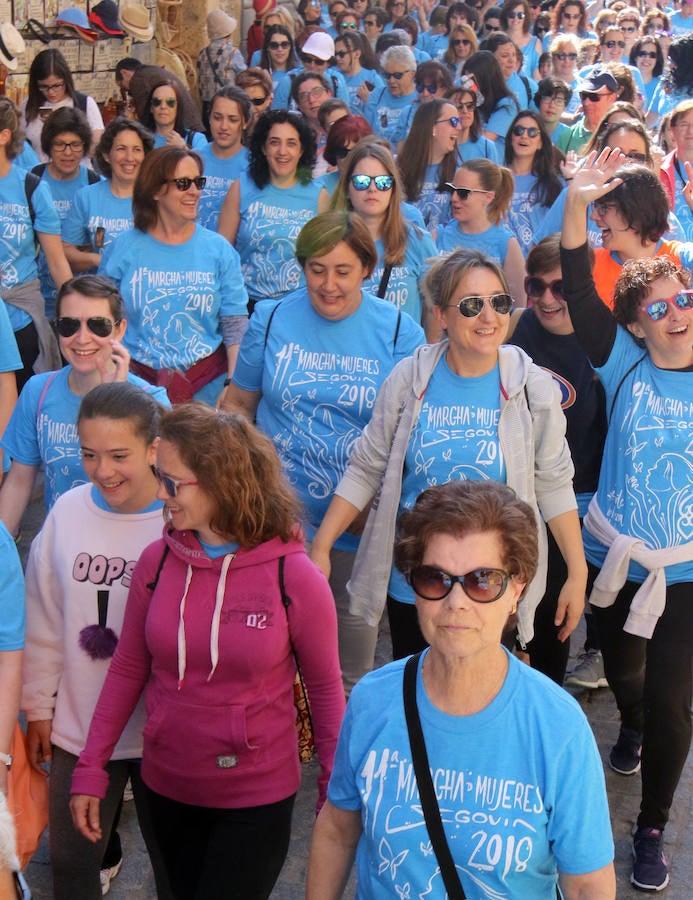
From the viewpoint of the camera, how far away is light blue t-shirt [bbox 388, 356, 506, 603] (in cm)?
372

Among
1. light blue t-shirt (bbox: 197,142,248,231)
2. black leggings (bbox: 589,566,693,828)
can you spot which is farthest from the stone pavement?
light blue t-shirt (bbox: 197,142,248,231)

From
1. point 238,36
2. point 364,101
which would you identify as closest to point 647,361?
point 364,101

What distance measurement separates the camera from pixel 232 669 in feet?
9.62

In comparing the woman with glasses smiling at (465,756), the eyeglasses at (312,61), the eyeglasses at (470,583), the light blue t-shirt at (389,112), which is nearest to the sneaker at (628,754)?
the woman with glasses smiling at (465,756)

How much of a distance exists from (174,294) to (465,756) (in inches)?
137

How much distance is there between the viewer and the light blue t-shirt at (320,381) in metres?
4.45

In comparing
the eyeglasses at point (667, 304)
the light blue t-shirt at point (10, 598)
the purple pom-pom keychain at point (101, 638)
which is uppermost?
the eyeglasses at point (667, 304)

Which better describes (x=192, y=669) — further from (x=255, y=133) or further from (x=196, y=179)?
(x=255, y=133)

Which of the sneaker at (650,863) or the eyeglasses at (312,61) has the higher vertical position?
the eyeglasses at (312,61)

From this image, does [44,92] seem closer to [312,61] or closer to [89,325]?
[312,61]

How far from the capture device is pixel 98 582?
3318 millimetres

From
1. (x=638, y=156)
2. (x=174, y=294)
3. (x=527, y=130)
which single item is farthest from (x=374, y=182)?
(x=527, y=130)

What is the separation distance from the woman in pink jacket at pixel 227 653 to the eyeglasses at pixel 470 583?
0.61 m

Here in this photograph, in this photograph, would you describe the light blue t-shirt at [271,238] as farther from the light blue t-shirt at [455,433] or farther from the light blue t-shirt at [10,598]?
the light blue t-shirt at [10,598]
